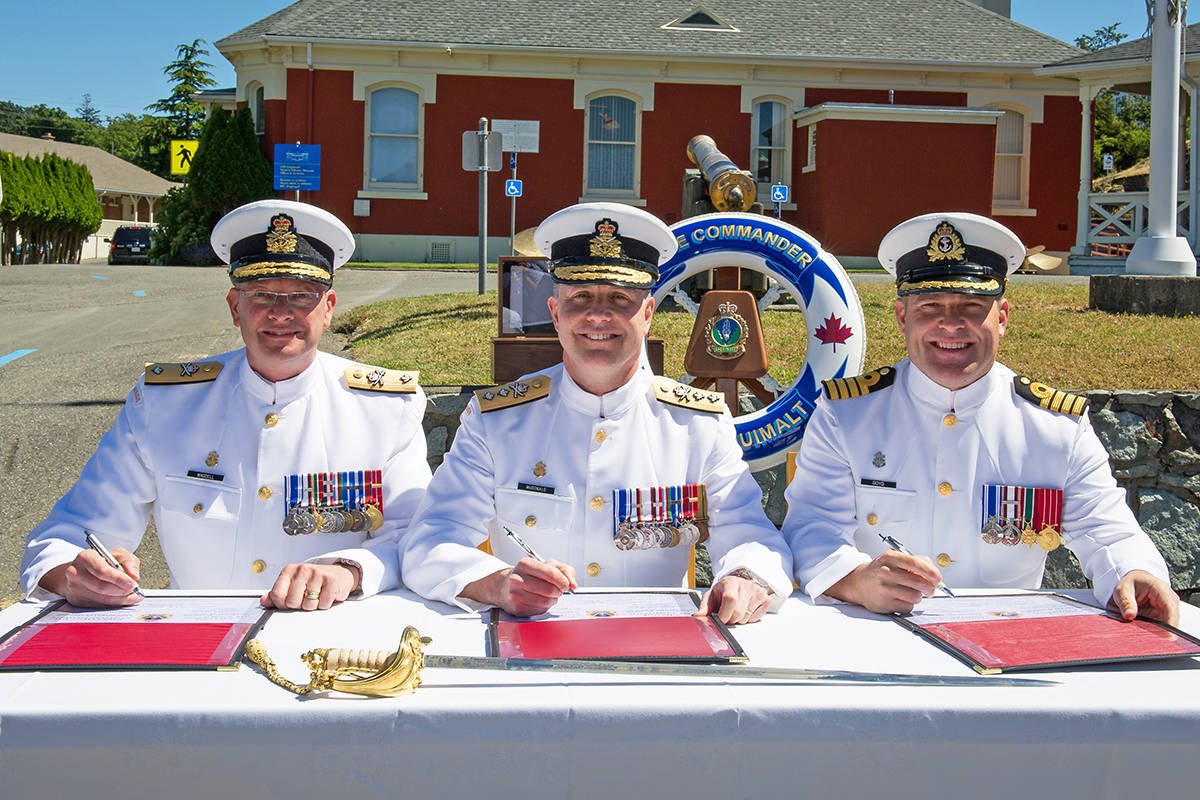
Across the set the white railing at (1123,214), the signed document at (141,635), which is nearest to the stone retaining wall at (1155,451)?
the signed document at (141,635)

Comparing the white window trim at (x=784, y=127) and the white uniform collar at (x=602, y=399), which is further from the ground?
the white window trim at (x=784, y=127)

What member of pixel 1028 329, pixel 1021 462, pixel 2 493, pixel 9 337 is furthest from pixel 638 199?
pixel 1021 462

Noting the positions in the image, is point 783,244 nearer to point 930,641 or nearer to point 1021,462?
point 1021,462

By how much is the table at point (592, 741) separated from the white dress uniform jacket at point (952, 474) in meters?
0.97

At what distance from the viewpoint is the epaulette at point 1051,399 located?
271cm

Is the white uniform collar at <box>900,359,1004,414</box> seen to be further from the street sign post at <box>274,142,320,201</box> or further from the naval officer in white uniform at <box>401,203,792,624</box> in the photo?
the street sign post at <box>274,142,320,201</box>

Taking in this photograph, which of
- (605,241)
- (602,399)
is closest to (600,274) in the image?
(605,241)

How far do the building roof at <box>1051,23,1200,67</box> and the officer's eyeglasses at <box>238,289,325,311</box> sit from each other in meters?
16.9

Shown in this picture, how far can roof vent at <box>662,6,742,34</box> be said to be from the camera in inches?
825

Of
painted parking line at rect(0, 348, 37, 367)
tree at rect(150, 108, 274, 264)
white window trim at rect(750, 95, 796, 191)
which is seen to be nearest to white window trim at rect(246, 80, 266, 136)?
tree at rect(150, 108, 274, 264)

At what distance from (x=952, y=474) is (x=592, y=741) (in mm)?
1372

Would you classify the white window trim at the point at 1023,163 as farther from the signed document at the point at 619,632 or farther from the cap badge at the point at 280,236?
the signed document at the point at 619,632

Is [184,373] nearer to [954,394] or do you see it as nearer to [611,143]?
[954,394]

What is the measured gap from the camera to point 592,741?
162 cm
